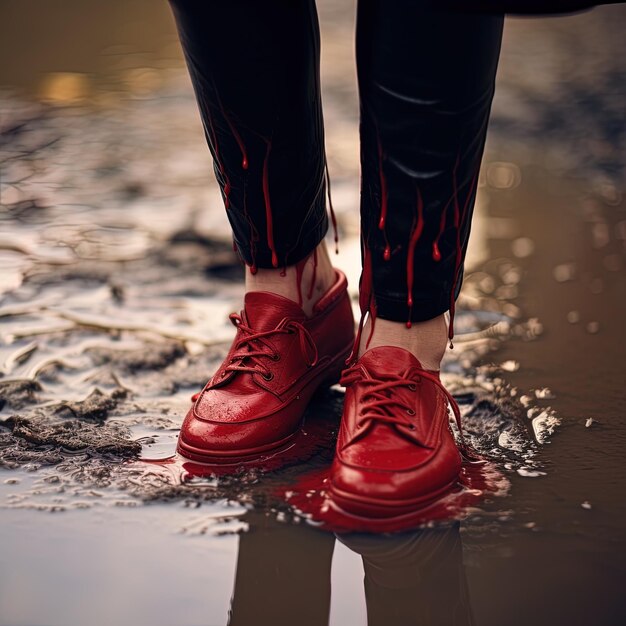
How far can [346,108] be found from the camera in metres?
2.98

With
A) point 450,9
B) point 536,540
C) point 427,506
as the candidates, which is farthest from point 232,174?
point 536,540

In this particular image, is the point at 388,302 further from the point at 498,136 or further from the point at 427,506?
the point at 498,136

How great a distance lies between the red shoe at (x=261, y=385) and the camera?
3.62 feet

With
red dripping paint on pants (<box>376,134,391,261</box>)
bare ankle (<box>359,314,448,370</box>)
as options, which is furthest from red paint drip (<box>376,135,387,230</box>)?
bare ankle (<box>359,314,448,370</box>)

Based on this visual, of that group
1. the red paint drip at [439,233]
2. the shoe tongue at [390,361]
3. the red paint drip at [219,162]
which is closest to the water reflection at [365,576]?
the shoe tongue at [390,361]

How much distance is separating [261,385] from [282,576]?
0.29 m

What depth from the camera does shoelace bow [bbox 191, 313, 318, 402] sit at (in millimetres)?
1152

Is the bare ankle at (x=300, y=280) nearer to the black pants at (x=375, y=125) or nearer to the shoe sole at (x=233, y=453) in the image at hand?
the black pants at (x=375, y=125)

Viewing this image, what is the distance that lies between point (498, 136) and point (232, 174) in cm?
180

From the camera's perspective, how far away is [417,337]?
1.08m

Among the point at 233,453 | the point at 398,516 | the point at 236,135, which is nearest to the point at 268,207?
the point at 236,135

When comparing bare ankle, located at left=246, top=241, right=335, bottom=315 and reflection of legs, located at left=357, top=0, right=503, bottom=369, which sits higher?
reflection of legs, located at left=357, top=0, right=503, bottom=369

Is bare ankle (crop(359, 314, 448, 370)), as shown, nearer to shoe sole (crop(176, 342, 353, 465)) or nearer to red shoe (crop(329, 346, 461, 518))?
red shoe (crop(329, 346, 461, 518))

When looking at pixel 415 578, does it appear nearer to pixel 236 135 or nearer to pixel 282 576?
pixel 282 576
